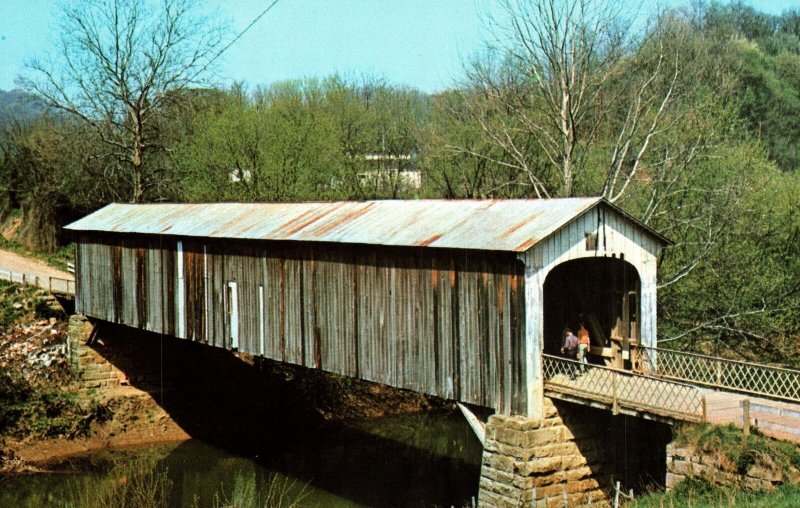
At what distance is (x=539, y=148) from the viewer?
2858cm

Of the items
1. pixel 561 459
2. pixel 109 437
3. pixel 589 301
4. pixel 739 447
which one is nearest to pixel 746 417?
pixel 739 447

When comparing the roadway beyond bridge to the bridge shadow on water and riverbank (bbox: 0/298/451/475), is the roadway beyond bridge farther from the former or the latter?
the bridge shadow on water

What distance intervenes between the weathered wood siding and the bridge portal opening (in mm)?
2661

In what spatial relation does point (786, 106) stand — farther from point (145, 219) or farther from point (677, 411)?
point (677, 411)

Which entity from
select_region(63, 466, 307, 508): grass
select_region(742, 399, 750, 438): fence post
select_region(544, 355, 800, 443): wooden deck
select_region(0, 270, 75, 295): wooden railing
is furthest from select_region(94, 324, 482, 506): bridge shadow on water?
select_region(742, 399, 750, 438): fence post

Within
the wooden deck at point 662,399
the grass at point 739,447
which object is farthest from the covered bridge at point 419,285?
the grass at point 739,447

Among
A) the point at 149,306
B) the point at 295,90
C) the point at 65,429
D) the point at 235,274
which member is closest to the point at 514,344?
the point at 235,274

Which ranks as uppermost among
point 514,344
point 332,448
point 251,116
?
point 251,116

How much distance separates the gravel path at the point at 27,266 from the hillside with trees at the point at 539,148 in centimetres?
194

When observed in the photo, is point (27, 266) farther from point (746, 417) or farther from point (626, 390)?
point (746, 417)

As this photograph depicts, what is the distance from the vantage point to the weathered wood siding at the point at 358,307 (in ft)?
48.2

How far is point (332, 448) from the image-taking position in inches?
1003

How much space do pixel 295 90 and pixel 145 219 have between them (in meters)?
21.6

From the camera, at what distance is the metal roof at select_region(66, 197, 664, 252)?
47.9 feet
